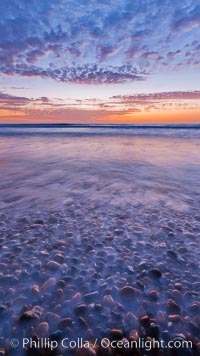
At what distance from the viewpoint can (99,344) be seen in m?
1.63

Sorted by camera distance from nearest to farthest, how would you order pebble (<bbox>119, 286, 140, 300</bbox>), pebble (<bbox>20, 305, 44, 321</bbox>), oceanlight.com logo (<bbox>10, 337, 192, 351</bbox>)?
oceanlight.com logo (<bbox>10, 337, 192, 351</bbox>) → pebble (<bbox>20, 305, 44, 321</bbox>) → pebble (<bbox>119, 286, 140, 300</bbox>)

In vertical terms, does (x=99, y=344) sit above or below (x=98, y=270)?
below

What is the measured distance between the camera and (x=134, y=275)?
2271mm

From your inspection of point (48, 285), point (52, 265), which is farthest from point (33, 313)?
point (52, 265)

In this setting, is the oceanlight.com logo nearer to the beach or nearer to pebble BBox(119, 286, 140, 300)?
the beach

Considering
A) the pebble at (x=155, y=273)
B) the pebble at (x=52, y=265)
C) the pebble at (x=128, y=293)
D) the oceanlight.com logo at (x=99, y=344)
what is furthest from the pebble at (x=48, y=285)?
the pebble at (x=155, y=273)

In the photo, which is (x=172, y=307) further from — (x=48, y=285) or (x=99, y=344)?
(x=48, y=285)

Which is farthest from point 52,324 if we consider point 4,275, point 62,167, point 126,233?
point 62,167

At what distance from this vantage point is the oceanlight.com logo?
161 cm

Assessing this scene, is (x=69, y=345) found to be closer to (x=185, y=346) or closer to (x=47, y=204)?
(x=185, y=346)

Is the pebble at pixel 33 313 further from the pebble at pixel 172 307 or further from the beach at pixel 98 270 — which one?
the pebble at pixel 172 307

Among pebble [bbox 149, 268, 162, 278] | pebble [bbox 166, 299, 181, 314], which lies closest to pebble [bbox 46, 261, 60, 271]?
pebble [bbox 149, 268, 162, 278]

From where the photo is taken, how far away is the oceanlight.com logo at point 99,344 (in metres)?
1.61

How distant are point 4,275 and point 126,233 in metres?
1.70
